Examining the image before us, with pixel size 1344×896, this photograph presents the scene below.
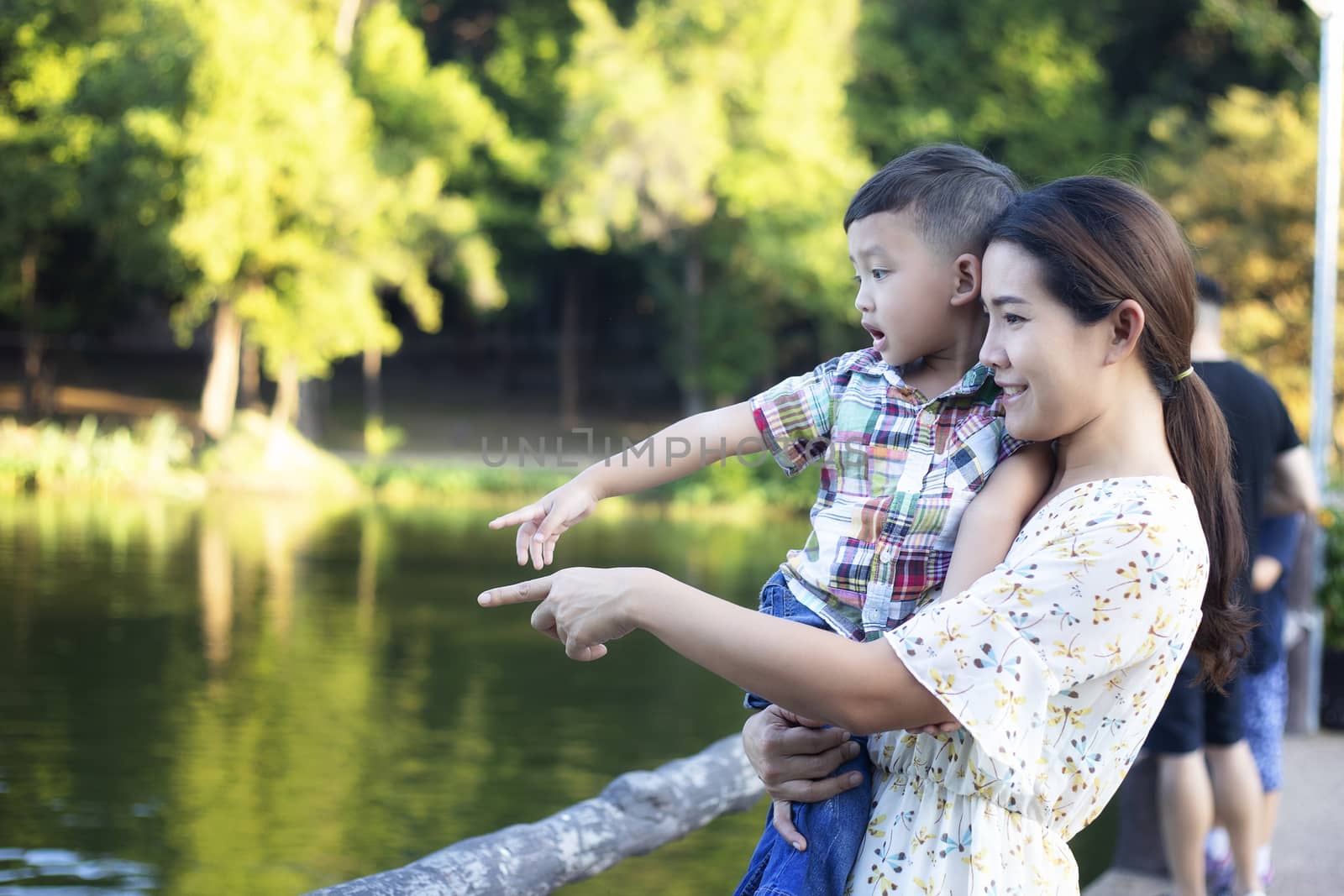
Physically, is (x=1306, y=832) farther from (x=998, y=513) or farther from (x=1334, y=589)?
(x=998, y=513)

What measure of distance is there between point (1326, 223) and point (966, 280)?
17.8 feet

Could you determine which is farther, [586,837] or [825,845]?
[586,837]

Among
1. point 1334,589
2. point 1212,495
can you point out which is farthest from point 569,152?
point 1212,495

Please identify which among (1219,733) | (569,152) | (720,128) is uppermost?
(720,128)

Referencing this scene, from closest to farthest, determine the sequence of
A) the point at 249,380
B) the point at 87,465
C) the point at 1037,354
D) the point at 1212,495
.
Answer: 1. the point at 1037,354
2. the point at 1212,495
3. the point at 87,465
4. the point at 249,380

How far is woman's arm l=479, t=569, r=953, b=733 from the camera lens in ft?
4.75

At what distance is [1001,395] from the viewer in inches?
66.0

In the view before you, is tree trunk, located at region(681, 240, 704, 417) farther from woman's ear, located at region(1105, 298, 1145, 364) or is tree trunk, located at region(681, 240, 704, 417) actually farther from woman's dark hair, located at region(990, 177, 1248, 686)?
woman's ear, located at region(1105, 298, 1145, 364)

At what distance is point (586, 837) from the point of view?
3.07m

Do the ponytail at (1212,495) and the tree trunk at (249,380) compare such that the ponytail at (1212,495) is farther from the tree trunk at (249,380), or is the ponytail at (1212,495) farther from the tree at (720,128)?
the tree trunk at (249,380)

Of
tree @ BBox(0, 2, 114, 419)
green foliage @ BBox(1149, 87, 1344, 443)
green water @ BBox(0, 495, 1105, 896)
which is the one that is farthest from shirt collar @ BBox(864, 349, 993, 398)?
tree @ BBox(0, 2, 114, 419)

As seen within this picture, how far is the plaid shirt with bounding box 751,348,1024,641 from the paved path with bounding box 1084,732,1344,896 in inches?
110

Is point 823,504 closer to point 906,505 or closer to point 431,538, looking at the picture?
point 906,505

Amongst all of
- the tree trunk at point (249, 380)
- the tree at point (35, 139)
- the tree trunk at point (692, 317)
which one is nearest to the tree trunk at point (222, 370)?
the tree trunk at point (249, 380)
